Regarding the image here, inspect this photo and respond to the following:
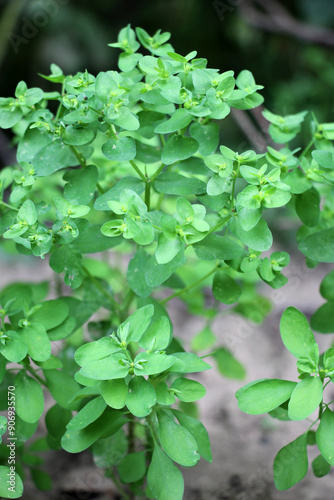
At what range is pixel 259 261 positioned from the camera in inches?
33.3

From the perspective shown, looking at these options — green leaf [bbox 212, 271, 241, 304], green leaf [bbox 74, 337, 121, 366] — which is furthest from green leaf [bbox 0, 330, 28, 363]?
green leaf [bbox 212, 271, 241, 304]

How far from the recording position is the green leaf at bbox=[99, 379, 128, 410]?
719mm

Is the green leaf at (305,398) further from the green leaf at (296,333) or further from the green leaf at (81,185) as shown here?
the green leaf at (81,185)

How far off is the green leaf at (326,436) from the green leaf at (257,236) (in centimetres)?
27

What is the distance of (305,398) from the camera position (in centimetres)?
75

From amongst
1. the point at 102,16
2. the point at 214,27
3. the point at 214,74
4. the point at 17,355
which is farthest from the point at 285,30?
the point at 17,355

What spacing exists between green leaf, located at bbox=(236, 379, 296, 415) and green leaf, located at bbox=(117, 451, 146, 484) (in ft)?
0.86

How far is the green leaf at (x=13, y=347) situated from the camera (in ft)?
2.55

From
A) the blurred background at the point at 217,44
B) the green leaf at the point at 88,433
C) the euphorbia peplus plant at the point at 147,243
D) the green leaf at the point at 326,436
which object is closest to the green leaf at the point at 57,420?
the euphorbia peplus plant at the point at 147,243

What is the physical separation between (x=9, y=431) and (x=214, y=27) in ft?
8.05

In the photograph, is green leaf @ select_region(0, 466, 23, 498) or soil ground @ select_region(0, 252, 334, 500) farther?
soil ground @ select_region(0, 252, 334, 500)

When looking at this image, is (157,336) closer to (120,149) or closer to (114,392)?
(114,392)

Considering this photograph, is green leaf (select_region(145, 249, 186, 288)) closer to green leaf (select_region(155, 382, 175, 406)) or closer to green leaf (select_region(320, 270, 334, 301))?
green leaf (select_region(155, 382, 175, 406))

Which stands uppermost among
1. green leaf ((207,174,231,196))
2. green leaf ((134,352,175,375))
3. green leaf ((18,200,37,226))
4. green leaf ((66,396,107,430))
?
green leaf ((207,174,231,196))
